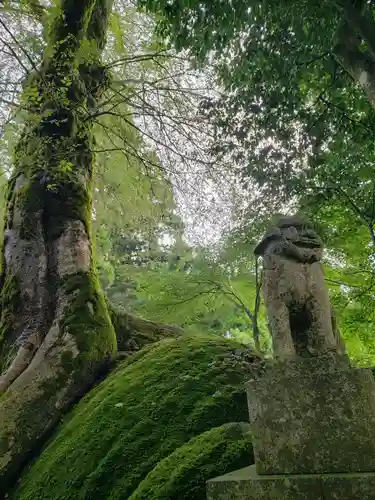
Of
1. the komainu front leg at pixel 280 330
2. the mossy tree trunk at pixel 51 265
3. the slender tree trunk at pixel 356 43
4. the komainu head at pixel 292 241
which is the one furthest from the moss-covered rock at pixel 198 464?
the slender tree trunk at pixel 356 43

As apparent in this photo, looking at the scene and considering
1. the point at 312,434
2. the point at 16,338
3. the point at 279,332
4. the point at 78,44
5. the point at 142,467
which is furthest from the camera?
the point at 78,44

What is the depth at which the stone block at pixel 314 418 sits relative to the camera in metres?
1.78

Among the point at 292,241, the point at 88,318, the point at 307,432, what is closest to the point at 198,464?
the point at 307,432

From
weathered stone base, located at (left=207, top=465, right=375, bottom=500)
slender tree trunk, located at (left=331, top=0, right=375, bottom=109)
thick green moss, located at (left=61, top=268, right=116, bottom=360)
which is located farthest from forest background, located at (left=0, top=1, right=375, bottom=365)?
weathered stone base, located at (left=207, top=465, right=375, bottom=500)

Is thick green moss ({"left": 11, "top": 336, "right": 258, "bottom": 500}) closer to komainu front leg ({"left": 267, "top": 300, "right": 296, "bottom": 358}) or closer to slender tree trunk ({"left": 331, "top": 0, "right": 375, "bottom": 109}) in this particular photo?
komainu front leg ({"left": 267, "top": 300, "right": 296, "bottom": 358})

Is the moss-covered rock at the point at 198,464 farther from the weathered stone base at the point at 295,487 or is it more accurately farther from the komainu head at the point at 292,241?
the komainu head at the point at 292,241

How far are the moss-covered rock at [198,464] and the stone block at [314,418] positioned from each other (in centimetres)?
45

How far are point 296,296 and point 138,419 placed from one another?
1.55 metres

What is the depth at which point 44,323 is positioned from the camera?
14.2ft

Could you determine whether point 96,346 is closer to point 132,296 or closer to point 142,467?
point 142,467

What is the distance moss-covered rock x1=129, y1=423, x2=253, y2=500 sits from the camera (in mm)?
2168

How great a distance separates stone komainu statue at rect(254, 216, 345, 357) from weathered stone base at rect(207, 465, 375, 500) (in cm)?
51

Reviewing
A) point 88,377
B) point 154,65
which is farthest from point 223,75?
point 88,377

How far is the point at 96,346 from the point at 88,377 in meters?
0.28
